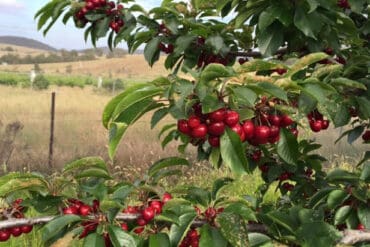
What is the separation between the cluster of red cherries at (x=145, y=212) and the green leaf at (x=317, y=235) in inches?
14.9

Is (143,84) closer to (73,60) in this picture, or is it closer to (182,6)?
(182,6)

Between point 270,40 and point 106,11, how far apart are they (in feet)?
3.00

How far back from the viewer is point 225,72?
3.26 ft

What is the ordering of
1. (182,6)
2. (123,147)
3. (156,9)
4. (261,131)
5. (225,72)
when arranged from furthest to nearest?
(123,147)
(182,6)
(156,9)
(261,131)
(225,72)

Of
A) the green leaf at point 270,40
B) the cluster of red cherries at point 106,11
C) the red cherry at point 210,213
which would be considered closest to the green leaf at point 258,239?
the red cherry at point 210,213

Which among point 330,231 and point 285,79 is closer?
point 285,79

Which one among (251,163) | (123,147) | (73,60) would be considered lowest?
(73,60)

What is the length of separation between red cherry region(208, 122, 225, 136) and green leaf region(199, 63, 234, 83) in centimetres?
9

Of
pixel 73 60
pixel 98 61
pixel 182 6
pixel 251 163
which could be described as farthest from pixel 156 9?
pixel 73 60

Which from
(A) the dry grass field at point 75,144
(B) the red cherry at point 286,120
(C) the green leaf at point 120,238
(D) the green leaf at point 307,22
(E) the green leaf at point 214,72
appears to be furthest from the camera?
(A) the dry grass field at point 75,144

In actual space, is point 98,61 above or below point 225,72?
below

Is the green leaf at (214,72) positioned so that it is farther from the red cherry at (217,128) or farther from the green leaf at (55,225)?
the green leaf at (55,225)

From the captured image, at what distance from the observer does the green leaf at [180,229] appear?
1171mm

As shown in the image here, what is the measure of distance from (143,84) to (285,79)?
1.01 feet
